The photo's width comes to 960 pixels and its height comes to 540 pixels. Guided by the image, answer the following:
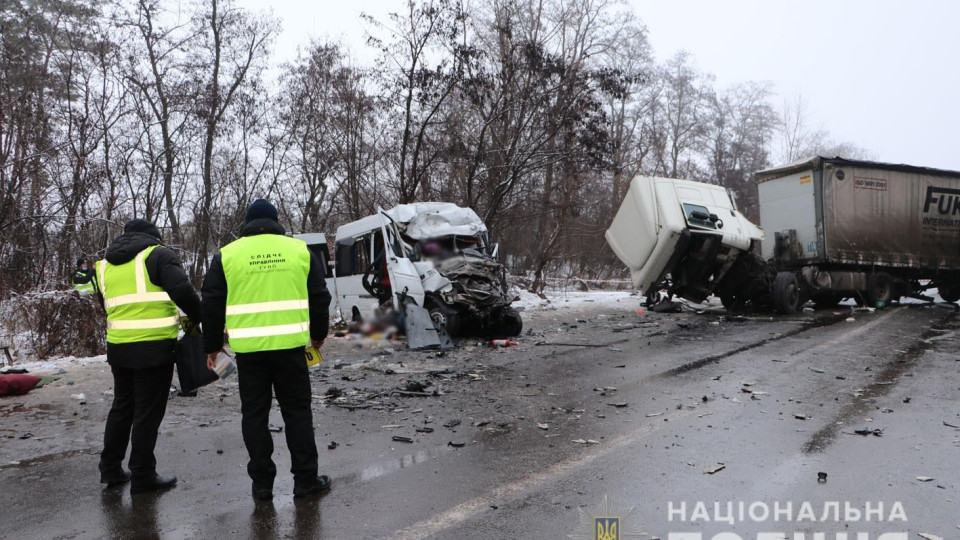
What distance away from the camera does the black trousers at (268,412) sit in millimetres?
3580

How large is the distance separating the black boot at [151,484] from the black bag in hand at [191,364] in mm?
537

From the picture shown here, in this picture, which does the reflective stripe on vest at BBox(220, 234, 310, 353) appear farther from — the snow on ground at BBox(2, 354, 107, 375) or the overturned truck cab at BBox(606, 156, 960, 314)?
the overturned truck cab at BBox(606, 156, 960, 314)

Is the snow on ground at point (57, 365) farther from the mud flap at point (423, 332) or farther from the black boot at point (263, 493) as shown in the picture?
the black boot at point (263, 493)

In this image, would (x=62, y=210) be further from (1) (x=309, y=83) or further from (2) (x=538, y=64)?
(2) (x=538, y=64)

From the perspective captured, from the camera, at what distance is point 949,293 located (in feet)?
54.1

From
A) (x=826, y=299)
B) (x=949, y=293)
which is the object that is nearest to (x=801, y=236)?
(x=826, y=299)

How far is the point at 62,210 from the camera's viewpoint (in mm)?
11695

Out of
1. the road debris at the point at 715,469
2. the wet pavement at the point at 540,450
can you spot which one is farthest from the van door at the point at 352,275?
the road debris at the point at 715,469

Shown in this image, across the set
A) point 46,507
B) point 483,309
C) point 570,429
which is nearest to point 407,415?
point 570,429

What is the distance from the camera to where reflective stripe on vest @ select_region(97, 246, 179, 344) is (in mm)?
3875

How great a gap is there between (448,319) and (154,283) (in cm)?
627

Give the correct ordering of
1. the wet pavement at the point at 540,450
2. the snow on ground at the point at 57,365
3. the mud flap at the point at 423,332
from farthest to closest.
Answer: the mud flap at the point at 423,332
the snow on ground at the point at 57,365
the wet pavement at the point at 540,450

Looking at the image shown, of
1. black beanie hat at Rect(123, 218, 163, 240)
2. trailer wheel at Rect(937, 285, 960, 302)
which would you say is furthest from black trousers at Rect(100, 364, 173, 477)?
trailer wheel at Rect(937, 285, 960, 302)

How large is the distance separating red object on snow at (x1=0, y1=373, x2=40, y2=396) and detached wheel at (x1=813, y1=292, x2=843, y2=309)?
1423cm
